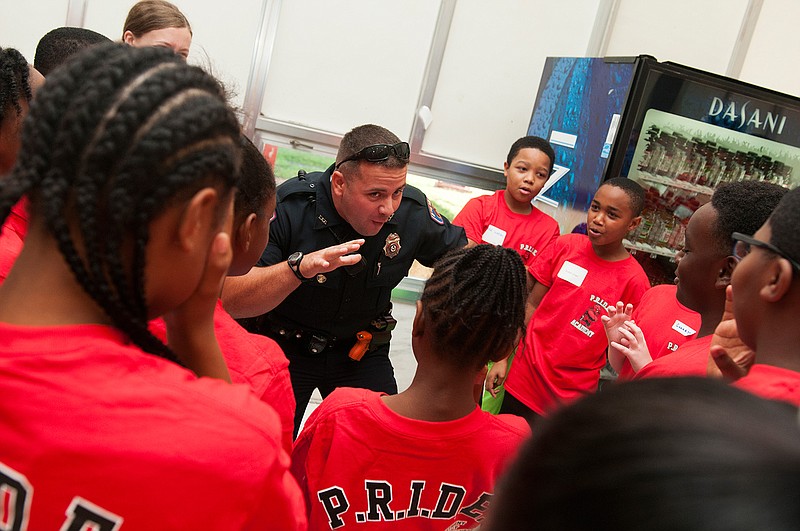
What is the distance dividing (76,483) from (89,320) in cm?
19

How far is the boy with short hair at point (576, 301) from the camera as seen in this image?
3.12 m

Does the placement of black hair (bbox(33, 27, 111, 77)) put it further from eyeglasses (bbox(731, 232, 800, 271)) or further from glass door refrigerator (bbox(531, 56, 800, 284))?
glass door refrigerator (bbox(531, 56, 800, 284))

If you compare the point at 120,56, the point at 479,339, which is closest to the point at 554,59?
the point at 479,339

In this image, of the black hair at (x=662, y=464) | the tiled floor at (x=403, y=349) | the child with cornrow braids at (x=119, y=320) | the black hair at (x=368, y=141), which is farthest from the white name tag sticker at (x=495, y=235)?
the black hair at (x=662, y=464)

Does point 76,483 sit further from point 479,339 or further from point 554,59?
point 554,59

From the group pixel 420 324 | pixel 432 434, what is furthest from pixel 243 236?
pixel 432 434

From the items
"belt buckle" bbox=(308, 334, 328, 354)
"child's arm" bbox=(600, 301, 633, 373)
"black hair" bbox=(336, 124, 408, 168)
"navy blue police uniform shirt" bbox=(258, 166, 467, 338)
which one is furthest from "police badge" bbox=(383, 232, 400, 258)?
"child's arm" bbox=(600, 301, 633, 373)

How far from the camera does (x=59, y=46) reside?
2.49m

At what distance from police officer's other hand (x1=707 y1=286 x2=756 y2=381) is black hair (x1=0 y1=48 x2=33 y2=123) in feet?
5.43

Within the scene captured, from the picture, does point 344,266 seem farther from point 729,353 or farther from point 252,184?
point 729,353

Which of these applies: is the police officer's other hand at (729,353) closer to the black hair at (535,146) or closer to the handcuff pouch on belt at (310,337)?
the handcuff pouch on belt at (310,337)

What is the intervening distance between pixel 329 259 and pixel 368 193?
1.50 ft

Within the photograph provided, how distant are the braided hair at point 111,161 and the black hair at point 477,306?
73 centimetres

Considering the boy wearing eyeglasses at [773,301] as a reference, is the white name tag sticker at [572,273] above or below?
below
